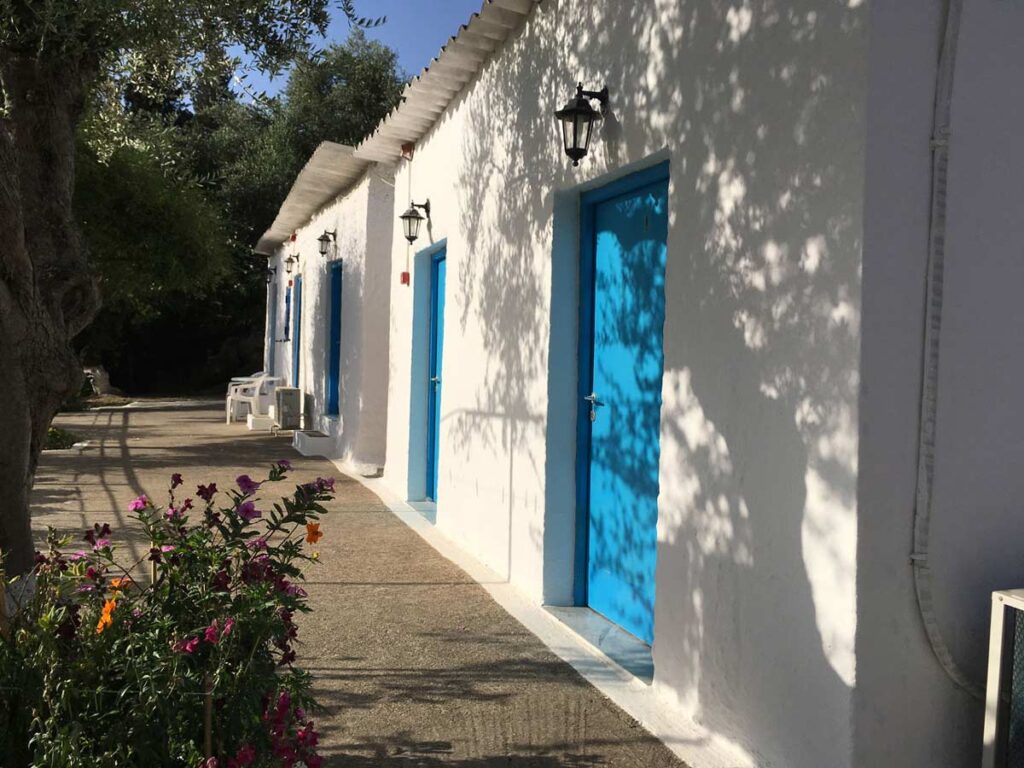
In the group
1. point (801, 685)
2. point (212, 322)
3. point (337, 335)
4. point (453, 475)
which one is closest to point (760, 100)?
point (801, 685)

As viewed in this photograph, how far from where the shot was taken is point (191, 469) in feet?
34.3

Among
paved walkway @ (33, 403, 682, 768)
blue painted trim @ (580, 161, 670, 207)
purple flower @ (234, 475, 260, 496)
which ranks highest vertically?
blue painted trim @ (580, 161, 670, 207)

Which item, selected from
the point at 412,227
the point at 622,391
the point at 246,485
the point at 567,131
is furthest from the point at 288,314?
the point at 246,485

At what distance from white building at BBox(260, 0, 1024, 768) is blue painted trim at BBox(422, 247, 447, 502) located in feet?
11.5

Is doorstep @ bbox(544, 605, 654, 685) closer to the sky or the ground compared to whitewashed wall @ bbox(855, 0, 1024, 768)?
closer to the ground

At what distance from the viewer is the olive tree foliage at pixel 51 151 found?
343 cm

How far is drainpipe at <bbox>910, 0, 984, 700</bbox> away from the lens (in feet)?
9.13

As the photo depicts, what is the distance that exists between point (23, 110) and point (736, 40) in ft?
9.48

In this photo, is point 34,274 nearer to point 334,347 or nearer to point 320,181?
point 320,181

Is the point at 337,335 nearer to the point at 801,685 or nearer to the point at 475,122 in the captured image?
the point at 475,122

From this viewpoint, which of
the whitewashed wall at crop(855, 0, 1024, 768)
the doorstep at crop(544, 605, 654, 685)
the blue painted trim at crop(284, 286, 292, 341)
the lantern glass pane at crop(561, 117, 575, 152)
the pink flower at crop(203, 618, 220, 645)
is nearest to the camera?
the pink flower at crop(203, 618, 220, 645)

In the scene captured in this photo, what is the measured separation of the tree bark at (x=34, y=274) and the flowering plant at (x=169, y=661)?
0.80 meters

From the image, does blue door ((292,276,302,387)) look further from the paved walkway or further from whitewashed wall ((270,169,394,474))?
the paved walkway

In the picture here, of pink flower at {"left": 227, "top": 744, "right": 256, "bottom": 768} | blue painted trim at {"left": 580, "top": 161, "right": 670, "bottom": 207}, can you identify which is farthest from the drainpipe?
pink flower at {"left": 227, "top": 744, "right": 256, "bottom": 768}
